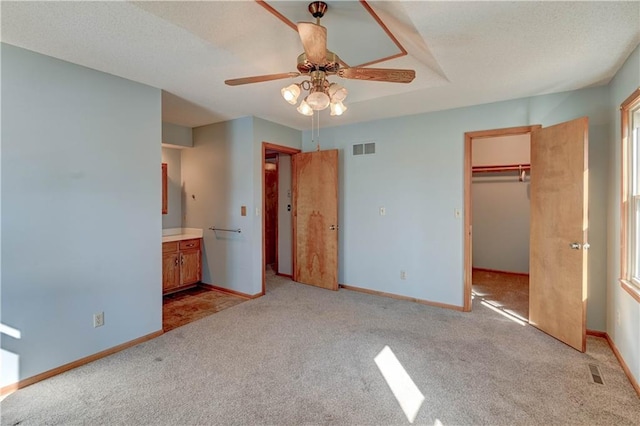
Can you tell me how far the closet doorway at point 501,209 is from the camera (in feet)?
17.4

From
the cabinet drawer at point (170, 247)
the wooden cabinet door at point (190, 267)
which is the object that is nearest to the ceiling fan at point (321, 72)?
the cabinet drawer at point (170, 247)

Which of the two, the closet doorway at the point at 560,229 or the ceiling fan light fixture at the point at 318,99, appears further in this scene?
the closet doorway at the point at 560,229

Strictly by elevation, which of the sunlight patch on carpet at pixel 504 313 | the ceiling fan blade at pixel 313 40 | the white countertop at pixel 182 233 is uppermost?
the ceiling fan blade at pixel 313 40

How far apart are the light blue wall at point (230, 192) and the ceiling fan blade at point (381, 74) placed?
234 cm

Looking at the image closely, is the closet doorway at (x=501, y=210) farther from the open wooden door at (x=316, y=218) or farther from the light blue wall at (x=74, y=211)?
the light blue wall at (x=74, y=211)

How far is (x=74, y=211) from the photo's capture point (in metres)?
2.47

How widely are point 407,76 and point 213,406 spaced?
2493mm

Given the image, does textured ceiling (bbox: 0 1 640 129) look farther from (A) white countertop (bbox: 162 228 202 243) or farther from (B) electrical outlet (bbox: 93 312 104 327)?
(A) white countertop (bbox: 162 228 202 243)

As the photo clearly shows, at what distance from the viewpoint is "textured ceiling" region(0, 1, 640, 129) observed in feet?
5.84

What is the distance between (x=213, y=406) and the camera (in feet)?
6.54

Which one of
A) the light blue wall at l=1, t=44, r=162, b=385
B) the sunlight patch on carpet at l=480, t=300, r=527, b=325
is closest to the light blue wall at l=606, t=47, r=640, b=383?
the sunlight patch on carpet at l=480, t=300, r=527, b=325

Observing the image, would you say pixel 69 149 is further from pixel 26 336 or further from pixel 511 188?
pixel 511 188

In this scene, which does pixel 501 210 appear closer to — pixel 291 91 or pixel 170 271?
pixel 291 91

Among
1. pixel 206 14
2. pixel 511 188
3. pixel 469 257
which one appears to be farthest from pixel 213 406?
pixel 511 188
